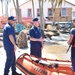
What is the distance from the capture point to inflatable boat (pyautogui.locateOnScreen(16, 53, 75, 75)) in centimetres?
786

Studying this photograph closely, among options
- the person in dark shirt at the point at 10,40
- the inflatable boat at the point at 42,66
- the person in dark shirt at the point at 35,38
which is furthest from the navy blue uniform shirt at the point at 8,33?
the person in dark shirt at the point at 35,38

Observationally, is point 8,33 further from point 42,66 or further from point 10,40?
point 42,66

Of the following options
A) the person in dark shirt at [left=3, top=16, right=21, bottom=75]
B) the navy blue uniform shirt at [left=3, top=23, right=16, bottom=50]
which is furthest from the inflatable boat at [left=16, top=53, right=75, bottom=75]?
the navy blue uniform shirt at [left=3, top=23, right=16, bottom=50]

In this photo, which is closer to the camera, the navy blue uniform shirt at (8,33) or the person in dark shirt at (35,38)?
the navy blue uniform shirt at (8,33)

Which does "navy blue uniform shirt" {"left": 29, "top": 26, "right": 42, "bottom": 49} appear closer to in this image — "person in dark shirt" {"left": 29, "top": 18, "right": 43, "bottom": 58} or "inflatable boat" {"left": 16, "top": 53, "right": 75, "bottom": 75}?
"person in dark shirt" {"left": 29, "top": 18, "right": 43, "bottom": 58}

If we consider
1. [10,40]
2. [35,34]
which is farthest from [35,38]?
[10,40]

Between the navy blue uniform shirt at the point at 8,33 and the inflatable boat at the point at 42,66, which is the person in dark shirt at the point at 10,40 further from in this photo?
the inflatable boat at the point at 42,66

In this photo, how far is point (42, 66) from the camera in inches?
327

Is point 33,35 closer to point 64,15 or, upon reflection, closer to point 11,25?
point 11,25

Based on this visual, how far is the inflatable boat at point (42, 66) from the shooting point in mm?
7863

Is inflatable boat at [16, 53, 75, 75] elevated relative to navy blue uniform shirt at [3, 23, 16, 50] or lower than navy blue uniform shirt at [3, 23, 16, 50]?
lower

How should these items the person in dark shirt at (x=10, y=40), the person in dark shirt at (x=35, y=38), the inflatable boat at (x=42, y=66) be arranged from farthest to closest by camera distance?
1. the person in dark shirt at (x=35, y=38)
2. the person in dark shirt at (x=10, y=40)
3. the inflatable boat at (x=42, y=66)

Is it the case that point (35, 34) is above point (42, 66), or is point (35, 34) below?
above

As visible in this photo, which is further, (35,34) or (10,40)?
(35,34)
